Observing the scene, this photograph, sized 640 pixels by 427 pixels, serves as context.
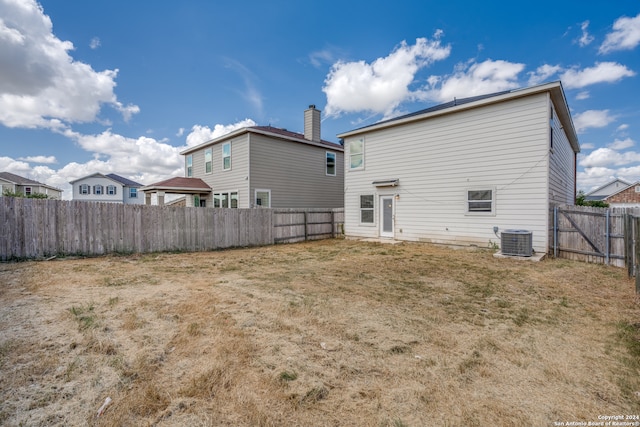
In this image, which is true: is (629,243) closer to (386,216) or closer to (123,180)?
(386,216)

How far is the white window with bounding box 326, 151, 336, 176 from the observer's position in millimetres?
18484

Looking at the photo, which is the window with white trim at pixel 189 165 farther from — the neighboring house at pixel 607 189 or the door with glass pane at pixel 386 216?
the neighboring house at pixel 607 189

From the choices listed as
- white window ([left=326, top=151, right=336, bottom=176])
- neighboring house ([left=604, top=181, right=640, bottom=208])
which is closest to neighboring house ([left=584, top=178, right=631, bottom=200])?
neighboring house ([left=604, top=181, right=640, bottom=208])

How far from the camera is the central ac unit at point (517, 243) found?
8.38 meters

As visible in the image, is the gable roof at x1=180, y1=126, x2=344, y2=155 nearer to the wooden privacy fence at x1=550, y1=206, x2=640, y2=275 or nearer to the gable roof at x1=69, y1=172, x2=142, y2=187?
the wooden privacy fence at x1=550, y1=206, x2=640, y2=275

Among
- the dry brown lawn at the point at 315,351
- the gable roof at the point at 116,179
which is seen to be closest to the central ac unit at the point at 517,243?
the dry brown lawn at the point at 315,351

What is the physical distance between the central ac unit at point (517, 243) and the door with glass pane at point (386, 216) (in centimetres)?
464

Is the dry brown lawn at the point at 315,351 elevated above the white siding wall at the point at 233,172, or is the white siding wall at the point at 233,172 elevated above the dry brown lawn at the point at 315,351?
the white siding wall at the point at 233,172

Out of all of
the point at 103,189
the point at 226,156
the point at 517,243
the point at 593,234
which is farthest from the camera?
the point at 103,189

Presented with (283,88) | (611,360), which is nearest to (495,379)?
(611,360)

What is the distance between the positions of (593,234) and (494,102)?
501cm

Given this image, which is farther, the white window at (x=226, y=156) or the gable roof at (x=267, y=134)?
the white window at (x=226, y=156)

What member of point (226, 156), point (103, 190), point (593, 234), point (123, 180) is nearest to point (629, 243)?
point (593, 234)

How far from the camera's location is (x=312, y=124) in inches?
683
